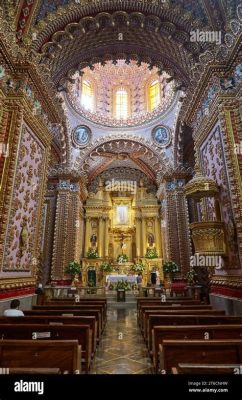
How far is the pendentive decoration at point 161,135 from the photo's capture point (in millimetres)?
16062

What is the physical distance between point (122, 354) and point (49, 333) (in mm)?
2033

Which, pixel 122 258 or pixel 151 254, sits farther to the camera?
pixel 122 258

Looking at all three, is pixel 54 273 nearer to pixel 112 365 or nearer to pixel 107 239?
pixel 107 239

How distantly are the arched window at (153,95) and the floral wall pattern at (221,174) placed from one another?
10.9 m

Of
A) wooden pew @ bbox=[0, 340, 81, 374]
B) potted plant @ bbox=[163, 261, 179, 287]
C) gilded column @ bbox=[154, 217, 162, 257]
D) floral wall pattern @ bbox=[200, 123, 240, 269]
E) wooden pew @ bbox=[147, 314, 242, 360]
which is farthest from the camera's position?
gilded column @ bbox=[154, 217, 162, 257]

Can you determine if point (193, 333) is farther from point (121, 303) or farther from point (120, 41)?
point (120, 41)

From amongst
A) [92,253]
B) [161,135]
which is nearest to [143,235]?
[92,253]

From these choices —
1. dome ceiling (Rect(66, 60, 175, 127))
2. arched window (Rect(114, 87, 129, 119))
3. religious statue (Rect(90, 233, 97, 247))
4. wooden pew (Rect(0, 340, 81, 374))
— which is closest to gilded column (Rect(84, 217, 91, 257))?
religious statue (Rect(90, 233, 97, 247))

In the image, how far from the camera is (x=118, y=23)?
835cm

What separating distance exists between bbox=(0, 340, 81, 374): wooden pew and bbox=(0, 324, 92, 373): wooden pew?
0.63 m

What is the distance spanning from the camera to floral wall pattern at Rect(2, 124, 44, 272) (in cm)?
593

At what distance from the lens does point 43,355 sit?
2609 millimetres

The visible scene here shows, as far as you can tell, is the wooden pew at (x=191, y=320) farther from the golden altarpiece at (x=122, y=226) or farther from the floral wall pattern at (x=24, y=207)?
the golden altarpiece at (x=122, y=226)

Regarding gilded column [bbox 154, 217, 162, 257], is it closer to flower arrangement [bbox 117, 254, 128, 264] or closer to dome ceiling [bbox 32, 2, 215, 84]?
flower arrangement [bbox 117, 254, 128, 264]
